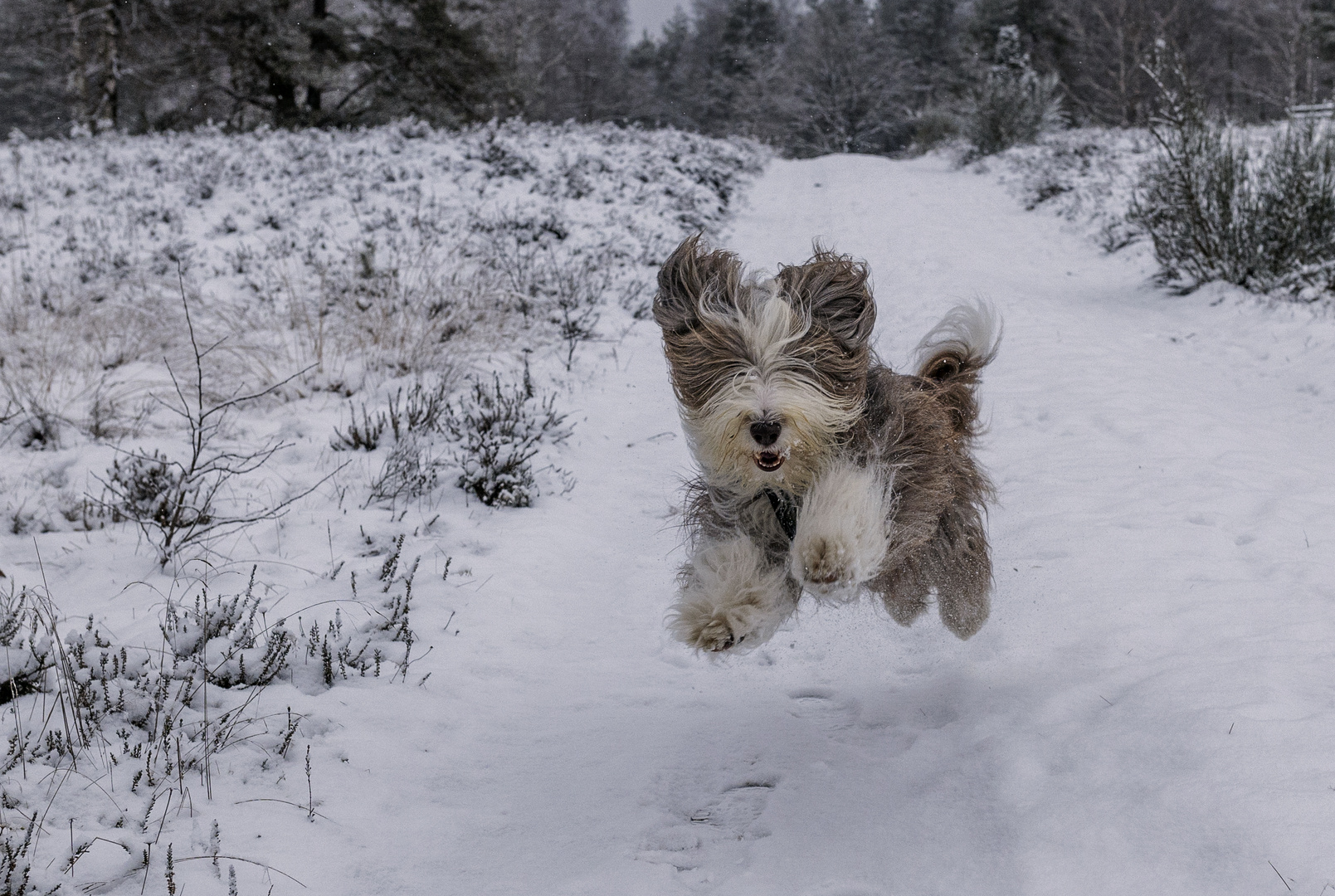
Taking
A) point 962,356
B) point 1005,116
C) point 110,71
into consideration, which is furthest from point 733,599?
point 110,71

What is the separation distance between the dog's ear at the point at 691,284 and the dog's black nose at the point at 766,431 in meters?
0.49

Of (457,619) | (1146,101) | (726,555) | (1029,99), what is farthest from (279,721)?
(1146,101)

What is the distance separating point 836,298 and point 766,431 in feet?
1.89

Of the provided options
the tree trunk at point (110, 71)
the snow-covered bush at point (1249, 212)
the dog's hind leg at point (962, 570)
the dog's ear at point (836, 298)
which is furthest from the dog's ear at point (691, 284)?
the tree trunk at point (110, 71)

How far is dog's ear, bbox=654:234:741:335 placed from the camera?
10.2 feet

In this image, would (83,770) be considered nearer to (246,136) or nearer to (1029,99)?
(246,136)

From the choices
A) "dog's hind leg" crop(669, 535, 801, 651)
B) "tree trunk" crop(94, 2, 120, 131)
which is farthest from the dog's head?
"tree trunk" crop(94, 2, 120, 131)

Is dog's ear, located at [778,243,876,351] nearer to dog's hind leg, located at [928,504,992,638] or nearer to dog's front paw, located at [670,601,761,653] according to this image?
dog's hind leg, located at [928,504,992,638]

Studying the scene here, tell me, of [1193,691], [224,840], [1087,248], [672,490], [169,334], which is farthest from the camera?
[1087,248]

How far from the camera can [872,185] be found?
727 inches

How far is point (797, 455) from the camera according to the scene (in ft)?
9.69

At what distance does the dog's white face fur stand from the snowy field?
30.7 inches

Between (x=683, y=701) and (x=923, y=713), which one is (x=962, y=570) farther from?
(x=683, y=701)

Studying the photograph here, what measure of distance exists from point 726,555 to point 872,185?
16.9 meters
